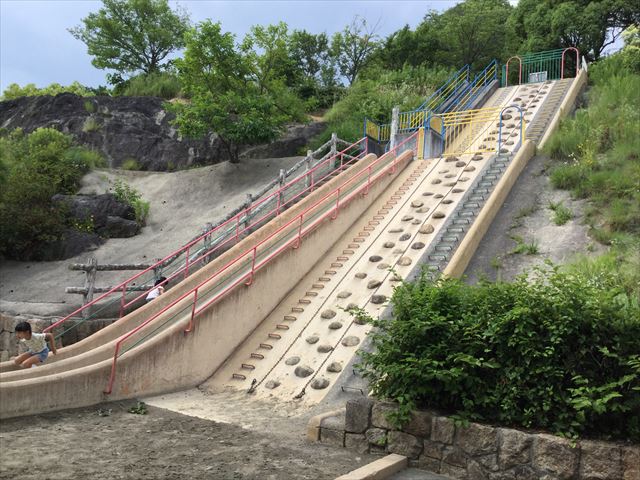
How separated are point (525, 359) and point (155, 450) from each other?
378 cm

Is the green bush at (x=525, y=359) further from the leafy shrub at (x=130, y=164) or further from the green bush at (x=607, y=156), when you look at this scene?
the leafy shrub at (x=130, y=164)

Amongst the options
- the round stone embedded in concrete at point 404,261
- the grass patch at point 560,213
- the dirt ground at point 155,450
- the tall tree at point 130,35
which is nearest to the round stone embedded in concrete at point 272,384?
the dirt ground at point 155,450

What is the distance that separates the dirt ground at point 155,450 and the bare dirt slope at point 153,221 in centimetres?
561

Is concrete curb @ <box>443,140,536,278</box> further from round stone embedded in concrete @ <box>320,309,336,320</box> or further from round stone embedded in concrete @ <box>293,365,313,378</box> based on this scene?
round stone embedded in concrete @ <box>293,365,313,378</box>

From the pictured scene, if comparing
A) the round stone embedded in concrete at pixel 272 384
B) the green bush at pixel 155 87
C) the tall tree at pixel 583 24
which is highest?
the tall tree at pixel 583 24

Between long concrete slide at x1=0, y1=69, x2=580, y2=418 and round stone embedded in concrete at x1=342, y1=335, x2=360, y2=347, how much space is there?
0.02 meters

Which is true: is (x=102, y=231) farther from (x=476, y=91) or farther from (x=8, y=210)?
(x=476, y=91)

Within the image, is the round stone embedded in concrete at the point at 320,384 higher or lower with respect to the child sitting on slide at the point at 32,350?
lower

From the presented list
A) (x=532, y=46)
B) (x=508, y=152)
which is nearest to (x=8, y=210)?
(x=508, y=152)

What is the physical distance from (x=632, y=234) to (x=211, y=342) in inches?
300

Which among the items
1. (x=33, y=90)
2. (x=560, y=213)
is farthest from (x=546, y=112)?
(x=33, y=90)

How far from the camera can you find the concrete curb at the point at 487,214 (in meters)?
9.45

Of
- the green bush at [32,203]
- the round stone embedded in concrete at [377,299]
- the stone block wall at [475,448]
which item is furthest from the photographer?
the green bush at [32,203]

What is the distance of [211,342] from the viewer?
351 inches
